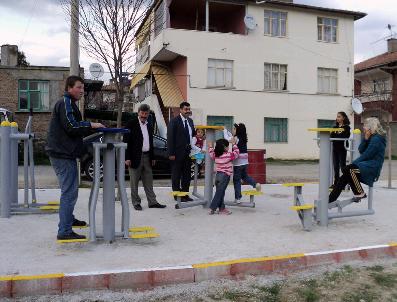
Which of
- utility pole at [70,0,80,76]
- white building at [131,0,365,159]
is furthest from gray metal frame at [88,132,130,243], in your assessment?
white building at [131,0,365,159]

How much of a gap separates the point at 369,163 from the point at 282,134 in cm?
2202

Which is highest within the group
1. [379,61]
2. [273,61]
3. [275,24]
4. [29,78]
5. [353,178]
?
[275,24]

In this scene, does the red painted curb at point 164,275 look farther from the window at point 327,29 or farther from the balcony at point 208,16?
Answer: the window at point 327,29

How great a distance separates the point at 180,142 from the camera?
914 cm

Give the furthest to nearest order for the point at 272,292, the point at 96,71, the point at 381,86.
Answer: the point at 381,86, the point at 96,71, the point at 272,292

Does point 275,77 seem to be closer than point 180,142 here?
No

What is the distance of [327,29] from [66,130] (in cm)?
2770

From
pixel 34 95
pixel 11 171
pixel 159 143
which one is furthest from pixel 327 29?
pixel 11 171

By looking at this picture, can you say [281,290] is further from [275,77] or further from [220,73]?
[275,77]

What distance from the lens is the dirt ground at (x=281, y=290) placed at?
4449mm

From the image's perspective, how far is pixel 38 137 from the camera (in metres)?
25.7

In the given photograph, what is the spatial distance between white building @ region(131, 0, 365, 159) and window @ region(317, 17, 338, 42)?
0.21ft

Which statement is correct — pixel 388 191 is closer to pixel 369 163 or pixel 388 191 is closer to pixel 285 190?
pixel 285 190

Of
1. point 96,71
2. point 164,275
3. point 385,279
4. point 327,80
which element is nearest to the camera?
point 164,275
